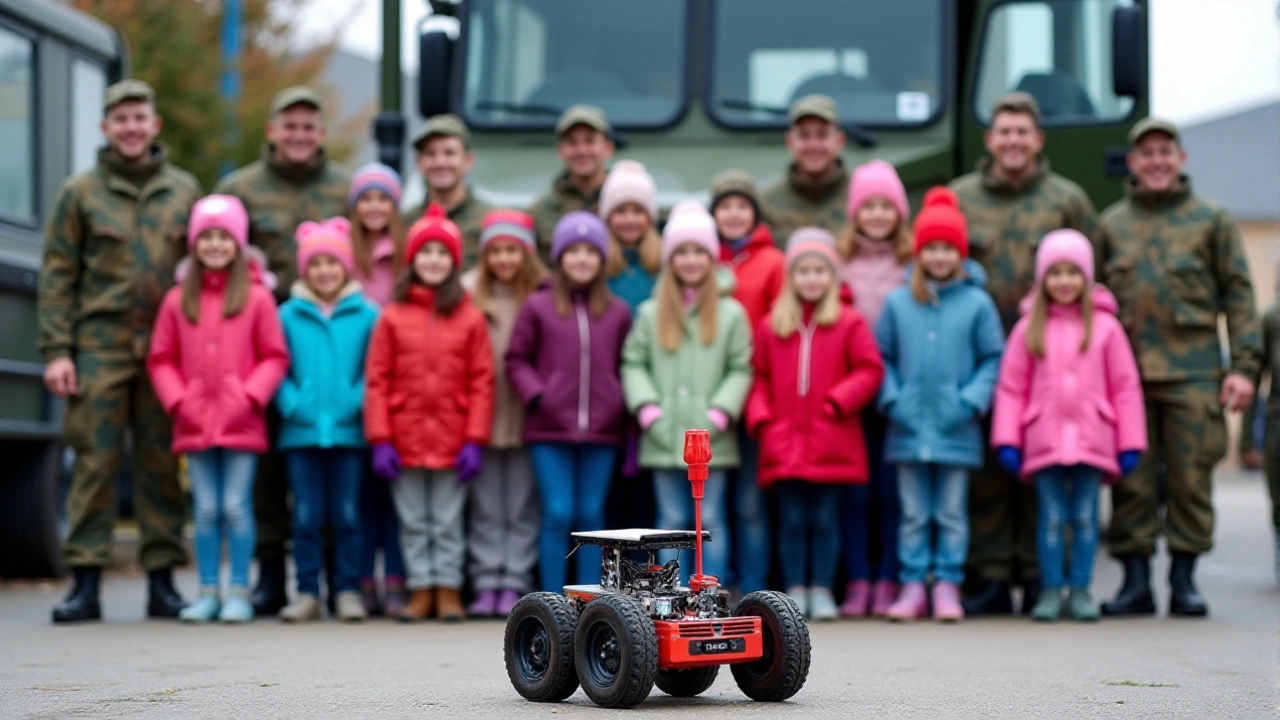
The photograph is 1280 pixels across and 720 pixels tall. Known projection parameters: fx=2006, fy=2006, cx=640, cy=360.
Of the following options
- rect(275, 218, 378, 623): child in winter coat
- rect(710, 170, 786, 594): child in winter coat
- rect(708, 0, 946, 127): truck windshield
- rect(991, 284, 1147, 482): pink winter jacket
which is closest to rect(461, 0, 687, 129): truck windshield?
rect(708, 0, 946, 127): truck windshield

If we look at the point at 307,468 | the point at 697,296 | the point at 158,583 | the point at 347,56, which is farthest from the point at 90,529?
the point at 347,56

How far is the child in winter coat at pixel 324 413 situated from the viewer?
9508mm

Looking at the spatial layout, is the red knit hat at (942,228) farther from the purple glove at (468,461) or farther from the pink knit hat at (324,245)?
the pink knit hat at (324,245)

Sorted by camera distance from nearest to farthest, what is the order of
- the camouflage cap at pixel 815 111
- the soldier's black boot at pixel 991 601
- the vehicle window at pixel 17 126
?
1. the soldier's black boot at pixel 991 601
2. the camouflage cap at pixel 815 111
3. the vehicle window at pixel 17 126

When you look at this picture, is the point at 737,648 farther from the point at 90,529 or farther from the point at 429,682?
the point at 90,529

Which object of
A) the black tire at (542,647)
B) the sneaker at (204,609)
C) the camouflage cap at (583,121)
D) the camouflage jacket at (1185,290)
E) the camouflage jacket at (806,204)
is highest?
the camouflage cap at (583,121)

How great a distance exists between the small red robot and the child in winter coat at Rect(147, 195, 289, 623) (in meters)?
3.36

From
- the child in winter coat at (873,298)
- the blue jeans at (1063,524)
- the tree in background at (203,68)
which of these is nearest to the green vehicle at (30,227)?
the child in winter coat at (873,298)

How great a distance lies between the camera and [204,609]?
9.39m

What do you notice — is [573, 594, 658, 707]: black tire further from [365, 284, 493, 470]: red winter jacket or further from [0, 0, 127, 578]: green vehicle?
[0, 0, 127, 578]: green vehicle

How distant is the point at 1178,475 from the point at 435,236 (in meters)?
3.76

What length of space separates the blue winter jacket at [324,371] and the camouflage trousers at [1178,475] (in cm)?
372

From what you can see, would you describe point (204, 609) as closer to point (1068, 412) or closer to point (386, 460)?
point (386, 460)

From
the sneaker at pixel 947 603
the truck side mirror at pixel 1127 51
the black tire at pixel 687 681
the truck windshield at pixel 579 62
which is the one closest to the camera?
the black tire at pixel 687 681
